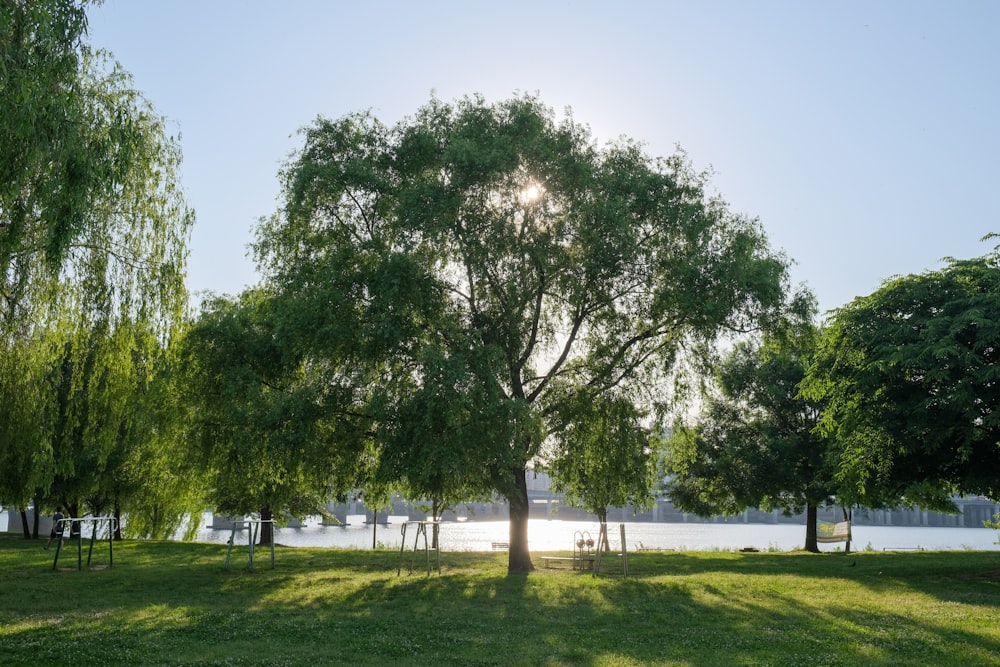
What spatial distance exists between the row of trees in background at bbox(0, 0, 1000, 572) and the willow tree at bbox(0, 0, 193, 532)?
0.10 metres

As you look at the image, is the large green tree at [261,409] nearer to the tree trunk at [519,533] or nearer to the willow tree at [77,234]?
the willow tree at [77,234]

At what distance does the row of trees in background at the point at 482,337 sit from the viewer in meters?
19.5

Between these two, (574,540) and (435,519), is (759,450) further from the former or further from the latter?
(574,540)

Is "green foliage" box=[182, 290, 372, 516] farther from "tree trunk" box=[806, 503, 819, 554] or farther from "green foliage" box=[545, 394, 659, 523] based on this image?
"tree trunk" box=[806, 503, 819, 554]

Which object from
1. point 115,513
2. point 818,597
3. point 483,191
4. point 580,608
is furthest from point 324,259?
point 115,513

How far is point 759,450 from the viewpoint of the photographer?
43.0 m

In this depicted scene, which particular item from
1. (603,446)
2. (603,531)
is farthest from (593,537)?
(603,446)

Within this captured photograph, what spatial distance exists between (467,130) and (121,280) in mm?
11021

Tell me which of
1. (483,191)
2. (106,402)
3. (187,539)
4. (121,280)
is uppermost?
Answer: (483,191)

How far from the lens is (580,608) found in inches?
680

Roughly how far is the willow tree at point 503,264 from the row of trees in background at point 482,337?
75 millimetres

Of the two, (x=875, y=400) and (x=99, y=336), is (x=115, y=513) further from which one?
(x=875, y=400)

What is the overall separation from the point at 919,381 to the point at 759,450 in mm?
20295

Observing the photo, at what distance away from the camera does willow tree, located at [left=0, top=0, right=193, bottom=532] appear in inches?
511
